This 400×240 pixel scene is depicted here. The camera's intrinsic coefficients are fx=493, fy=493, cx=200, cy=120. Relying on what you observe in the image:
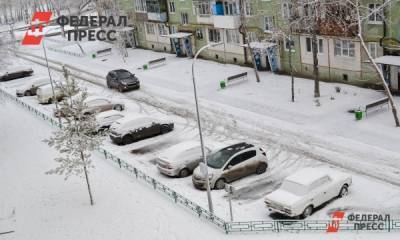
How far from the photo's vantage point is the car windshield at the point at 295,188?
1911cm

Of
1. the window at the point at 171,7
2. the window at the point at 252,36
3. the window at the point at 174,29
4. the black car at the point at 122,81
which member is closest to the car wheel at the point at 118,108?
the black car at the point at 122,81

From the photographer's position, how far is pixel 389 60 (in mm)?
30719

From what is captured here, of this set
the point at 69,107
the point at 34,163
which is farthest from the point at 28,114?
the point at 69,107

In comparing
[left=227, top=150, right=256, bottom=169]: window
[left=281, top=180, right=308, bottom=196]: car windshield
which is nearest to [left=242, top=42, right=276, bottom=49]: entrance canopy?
[left=227, top=150, right=256, bottom=169]: window

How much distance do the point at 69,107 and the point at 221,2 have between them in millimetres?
26117

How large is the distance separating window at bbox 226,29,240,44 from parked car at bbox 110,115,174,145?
55.8 feet

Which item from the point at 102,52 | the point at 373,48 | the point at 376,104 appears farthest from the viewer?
the point at 102,52

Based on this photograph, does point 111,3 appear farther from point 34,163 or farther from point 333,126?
point 333,126

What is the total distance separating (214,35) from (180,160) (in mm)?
26102

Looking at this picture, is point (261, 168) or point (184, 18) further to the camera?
point (184, 18)

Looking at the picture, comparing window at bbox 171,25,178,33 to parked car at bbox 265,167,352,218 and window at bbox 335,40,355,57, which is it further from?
parked car at bbox 265,167,352,218

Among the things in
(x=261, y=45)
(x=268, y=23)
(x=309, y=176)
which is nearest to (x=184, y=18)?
(x=268, y=23)

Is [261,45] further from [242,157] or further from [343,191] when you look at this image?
[343,191]

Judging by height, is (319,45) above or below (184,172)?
above
